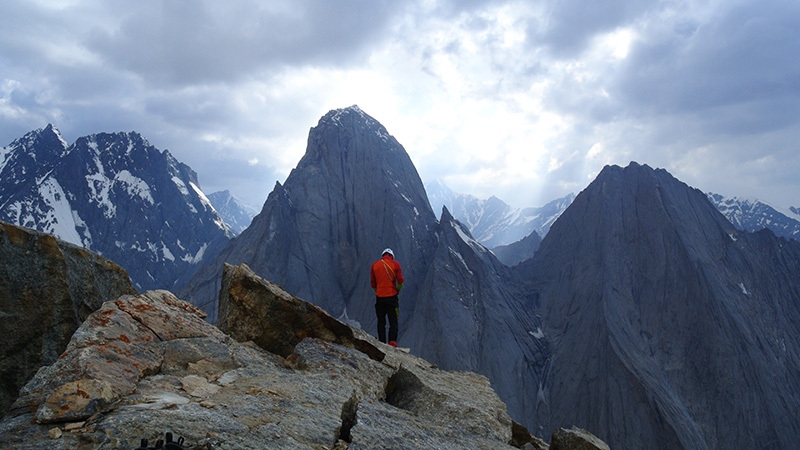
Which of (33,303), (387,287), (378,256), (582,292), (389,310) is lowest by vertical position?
(33,303)

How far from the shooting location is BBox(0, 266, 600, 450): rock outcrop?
521 cm

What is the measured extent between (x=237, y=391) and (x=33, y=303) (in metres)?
5.18

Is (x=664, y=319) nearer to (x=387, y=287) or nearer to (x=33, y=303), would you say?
(x=387, y=287)

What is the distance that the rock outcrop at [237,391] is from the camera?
17.1 ft

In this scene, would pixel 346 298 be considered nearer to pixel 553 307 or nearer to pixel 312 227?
pixel 312 227

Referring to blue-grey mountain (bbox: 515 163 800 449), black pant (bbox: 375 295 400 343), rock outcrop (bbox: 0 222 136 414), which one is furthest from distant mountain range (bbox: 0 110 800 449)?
rock outcrop (bbox: 0 222 136 414)

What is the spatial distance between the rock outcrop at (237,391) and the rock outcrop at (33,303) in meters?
1.77

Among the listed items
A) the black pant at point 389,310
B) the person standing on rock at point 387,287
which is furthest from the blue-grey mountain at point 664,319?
the person standing on rock at point 387,287

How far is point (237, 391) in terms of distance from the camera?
695 cm

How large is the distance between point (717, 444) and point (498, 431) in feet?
372

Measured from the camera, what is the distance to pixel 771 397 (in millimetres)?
98500

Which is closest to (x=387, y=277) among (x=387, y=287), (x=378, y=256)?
(x=387, y=287)

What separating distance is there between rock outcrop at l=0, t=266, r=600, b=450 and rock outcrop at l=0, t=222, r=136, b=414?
177cm

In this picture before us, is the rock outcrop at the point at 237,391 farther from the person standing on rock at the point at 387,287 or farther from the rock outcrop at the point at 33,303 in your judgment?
the person standing on rock at the point at 387,287
